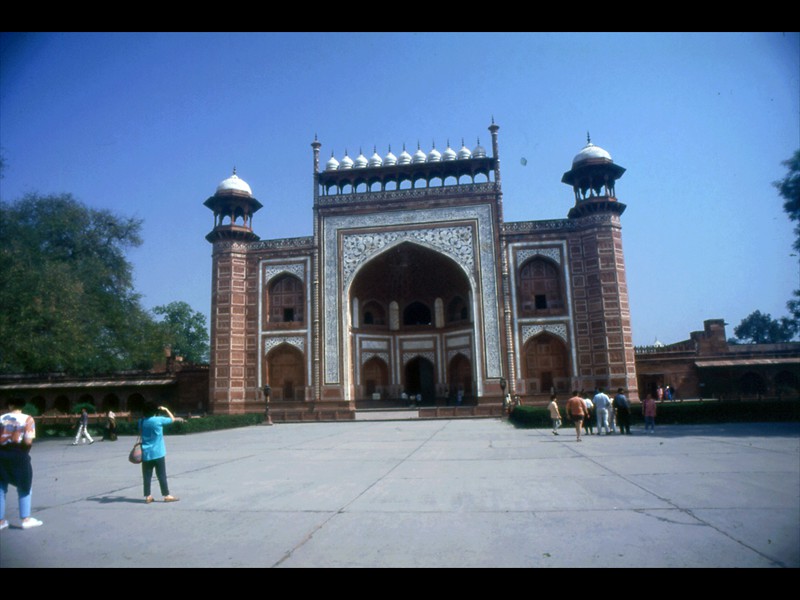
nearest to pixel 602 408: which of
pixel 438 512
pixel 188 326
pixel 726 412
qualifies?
pixel 726 412

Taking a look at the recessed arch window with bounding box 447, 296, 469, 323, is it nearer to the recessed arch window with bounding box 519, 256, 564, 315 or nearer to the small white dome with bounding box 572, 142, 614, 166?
the recessed arch window with bounding box 519, 256, 564, 315

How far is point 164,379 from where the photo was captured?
99.9 ft

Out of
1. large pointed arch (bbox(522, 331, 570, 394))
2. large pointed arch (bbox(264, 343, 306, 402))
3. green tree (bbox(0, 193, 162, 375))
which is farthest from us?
large pointed arch (bbox(264, 343, 306, 402))

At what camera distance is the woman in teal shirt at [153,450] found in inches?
238

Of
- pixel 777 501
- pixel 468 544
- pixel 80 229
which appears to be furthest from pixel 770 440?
pixel 80 229

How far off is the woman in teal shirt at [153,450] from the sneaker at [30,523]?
114cm

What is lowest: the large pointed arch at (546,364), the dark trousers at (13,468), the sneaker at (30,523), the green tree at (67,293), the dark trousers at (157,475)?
the sneaker at (30,523)

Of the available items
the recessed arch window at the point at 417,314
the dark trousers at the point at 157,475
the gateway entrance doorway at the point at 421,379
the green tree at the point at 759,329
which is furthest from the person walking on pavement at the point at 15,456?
the green tree at the point at 759,329

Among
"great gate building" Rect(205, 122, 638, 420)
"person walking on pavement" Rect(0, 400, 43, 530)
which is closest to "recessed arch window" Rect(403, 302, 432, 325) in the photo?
"great gate building" Rect(205, 122, 638, 420)

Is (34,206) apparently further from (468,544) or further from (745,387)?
(745,387)

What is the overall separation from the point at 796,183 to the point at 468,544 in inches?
672

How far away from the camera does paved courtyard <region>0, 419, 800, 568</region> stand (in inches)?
147

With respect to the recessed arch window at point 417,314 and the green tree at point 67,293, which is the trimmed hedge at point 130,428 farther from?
the recessed arch window at point 417,314

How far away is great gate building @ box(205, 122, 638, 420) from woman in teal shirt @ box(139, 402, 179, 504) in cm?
1878
